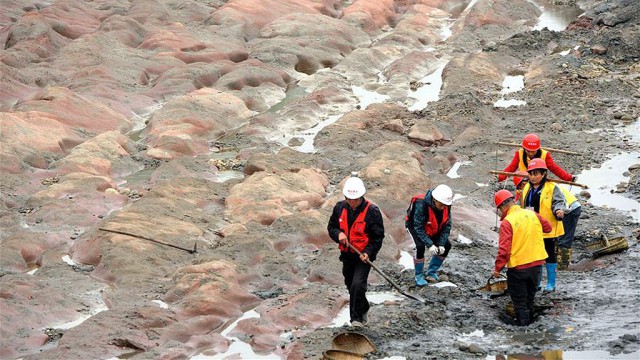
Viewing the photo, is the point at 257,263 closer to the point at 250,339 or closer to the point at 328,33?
the point at 250,339

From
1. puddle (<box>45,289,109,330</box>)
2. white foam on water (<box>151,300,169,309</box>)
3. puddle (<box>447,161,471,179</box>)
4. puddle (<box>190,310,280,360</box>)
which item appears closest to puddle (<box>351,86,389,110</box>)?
puddle (<box>447,161,471,179</box>)

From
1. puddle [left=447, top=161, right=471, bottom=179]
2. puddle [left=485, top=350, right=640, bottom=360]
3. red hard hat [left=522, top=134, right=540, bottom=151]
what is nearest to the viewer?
puddle [left=485, top=350, right=640, bottom=360]

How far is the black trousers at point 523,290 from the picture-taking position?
11.5m

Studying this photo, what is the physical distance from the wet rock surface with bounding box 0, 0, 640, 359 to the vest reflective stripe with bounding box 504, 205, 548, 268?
0.89 metres

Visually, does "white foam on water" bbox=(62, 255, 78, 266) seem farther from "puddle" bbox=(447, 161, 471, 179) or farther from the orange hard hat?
"puddle" bbox=(447, 161, 471, 179)

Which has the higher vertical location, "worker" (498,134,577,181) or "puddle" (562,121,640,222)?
"worker" (498,134,577,181)

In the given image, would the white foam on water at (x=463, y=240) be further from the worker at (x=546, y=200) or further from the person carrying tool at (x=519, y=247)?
the person carrying tool at (x=519, y=247)

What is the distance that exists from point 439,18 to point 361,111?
544 inches

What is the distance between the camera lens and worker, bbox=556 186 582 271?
1275 centimetres

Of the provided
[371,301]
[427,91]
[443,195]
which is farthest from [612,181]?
[427,91]

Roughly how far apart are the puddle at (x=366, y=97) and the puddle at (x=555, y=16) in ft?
28.7

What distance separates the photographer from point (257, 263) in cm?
1484

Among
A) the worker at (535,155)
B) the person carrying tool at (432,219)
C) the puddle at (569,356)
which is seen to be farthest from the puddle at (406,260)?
the puddle at (569,356)

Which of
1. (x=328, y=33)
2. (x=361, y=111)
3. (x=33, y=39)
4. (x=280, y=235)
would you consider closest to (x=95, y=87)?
(x=33, y=39)
